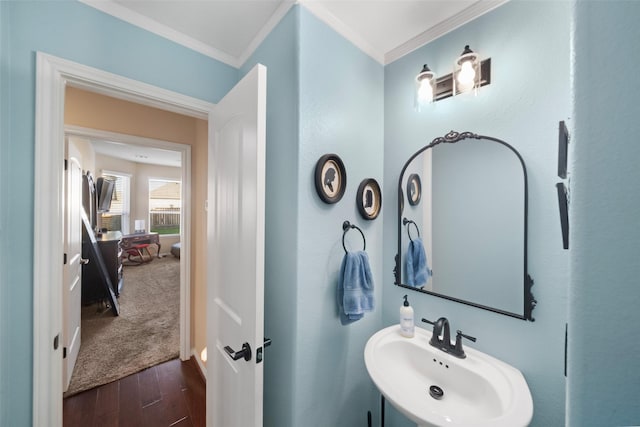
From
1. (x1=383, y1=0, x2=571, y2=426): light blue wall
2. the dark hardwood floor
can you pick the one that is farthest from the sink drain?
the dark hardwood floor

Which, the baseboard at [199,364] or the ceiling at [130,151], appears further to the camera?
the ceiling at [130,151]

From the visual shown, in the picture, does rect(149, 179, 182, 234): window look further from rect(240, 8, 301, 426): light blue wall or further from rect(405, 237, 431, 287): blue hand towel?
rect(405, 237, 431, 287): blue hand towel

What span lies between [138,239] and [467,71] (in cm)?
716

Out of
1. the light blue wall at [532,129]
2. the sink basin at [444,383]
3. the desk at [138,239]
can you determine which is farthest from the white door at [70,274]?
the desk at [138,239]

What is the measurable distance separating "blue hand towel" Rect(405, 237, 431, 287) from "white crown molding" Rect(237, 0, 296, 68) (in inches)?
52.4

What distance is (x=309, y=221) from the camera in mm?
1053

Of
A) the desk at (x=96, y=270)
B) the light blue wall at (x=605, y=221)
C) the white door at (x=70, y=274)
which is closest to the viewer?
the light blue wall at (x=605, y=221)

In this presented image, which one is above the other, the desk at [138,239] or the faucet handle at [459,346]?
the faucet handle at [459,346]

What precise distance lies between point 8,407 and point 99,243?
10.3 feet

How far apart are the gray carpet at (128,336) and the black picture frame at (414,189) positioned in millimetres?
2696

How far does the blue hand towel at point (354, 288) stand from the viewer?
1.11 m

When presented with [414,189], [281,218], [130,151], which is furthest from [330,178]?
[130,151]

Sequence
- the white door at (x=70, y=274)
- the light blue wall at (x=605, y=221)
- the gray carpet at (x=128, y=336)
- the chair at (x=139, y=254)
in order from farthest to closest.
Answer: the chair at (x=139, y=254) → the gray carpet at (x=128, y=336) → the white door at (x=70, y=274) → the light blue wall at (x=605, y=221)

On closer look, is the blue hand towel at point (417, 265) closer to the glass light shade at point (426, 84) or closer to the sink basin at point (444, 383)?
the sink basin at point (444, 383)
